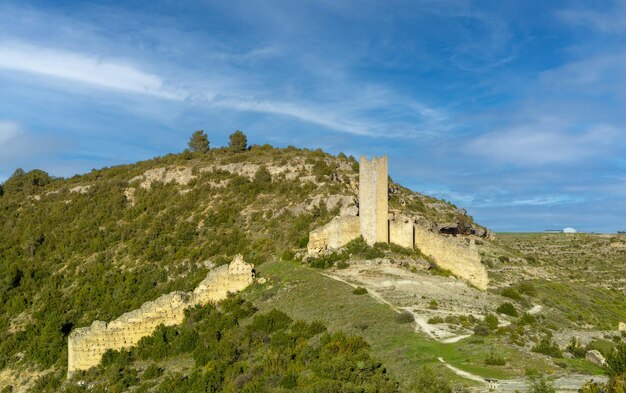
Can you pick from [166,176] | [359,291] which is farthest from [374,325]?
[166,176]

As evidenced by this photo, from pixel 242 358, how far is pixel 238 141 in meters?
44.7

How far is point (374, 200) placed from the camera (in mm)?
35938

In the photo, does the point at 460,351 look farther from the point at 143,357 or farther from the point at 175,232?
the point at 175,232

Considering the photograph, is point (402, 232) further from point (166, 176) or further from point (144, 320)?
point (166, 176)

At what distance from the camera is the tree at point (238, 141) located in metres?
66.9

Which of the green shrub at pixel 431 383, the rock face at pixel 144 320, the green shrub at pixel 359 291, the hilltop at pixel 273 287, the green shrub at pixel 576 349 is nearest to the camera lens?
the green shrub at pixel 431 383

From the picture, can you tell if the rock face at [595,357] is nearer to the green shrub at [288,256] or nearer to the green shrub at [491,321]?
the green shrub at [491,321]

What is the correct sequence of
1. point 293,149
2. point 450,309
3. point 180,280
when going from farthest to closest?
point 293,149, point 180,280, point 450,309

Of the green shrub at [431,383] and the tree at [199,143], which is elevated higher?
the tree at [199,143]

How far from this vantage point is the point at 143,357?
1154 inches

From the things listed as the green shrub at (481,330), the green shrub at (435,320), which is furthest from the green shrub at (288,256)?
the green shrub at (481,330)

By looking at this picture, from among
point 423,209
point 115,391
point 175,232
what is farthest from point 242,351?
point 423,209

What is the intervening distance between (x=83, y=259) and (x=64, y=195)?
49.0 feet

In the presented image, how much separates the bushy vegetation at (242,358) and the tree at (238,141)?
36960 mm
